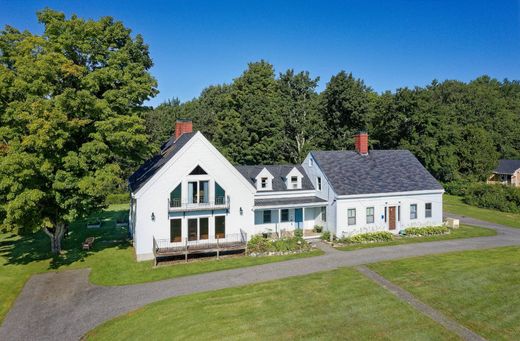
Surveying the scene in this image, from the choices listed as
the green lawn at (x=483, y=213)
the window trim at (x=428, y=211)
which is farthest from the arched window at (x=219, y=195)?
the green lawn at (x=483, y=213)

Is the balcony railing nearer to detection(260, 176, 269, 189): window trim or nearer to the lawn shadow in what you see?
detection(260, 176, 269, 189): window trim

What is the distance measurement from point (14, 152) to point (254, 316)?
1626 cm

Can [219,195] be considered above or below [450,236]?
above

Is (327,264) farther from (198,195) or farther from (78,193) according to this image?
(78,193)

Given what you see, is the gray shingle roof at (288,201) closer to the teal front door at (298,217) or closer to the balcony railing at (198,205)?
the teal front door at (298,217)

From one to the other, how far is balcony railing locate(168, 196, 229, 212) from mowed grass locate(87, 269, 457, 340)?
7834 millimetres

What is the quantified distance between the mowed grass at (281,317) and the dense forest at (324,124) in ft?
113

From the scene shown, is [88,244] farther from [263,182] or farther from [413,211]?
[413,211]

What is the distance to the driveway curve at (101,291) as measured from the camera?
560 inches

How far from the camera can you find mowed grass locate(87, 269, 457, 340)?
1297 centimetres

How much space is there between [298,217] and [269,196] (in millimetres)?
3093

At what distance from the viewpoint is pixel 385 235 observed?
2709cm

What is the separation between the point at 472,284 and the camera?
17.6 metres

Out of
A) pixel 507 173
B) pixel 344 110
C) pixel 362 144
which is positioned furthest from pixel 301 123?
pixel 507 173
